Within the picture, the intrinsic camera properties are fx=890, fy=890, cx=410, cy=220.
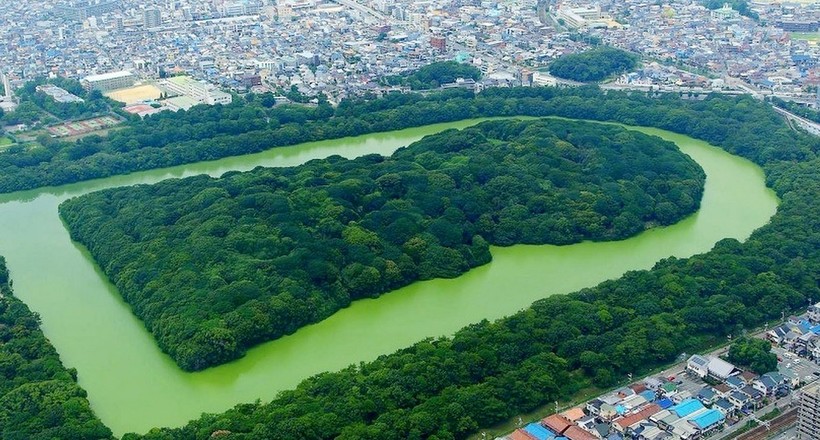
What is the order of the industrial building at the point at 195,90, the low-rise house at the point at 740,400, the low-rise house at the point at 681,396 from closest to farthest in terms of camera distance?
the low-rise house at the point at 740,400, the low-rise house at the point at 681,396, the industrial building at the point at 195,90

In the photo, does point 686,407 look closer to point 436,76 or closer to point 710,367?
point 710,367

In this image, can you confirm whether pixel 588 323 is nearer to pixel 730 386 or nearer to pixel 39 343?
pixel 730 386

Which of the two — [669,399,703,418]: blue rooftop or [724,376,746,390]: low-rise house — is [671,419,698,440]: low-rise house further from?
[724,376,746,390]: low-rise house

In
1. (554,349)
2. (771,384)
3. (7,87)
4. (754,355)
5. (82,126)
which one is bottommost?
(7,87)

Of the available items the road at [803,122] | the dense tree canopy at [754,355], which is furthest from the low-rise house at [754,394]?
the road at [803,122]

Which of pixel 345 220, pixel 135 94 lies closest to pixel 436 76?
pixel 135 94

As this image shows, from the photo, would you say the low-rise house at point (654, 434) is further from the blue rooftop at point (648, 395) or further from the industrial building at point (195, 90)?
the industrial building at point (195, 90)
